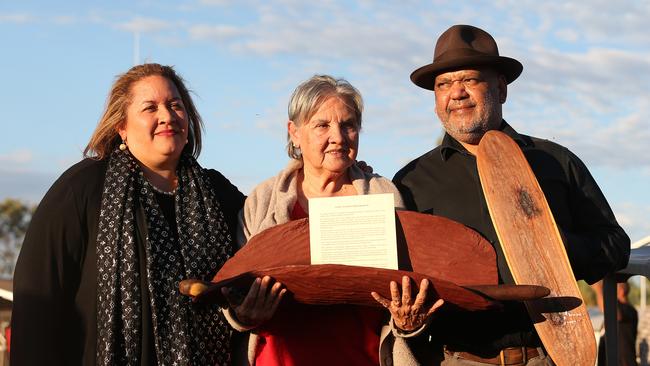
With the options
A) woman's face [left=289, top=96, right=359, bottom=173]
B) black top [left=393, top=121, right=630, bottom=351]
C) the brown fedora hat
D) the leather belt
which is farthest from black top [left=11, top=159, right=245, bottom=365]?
the brown fedora hat

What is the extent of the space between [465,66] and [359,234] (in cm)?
120

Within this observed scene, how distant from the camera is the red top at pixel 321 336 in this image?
13.7 feet

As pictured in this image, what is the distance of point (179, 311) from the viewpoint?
14.1ft

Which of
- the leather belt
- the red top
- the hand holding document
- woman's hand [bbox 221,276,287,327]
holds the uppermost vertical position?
the hand holding document

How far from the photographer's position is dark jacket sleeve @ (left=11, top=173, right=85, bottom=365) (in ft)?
13.9

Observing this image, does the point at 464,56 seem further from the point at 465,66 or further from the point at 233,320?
the point at 233,320

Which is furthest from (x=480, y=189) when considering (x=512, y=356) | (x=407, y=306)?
(x=407, y=306)

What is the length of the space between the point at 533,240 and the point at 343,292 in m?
0.85

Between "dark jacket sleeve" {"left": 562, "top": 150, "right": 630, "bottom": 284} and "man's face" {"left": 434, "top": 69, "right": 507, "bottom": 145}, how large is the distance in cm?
41

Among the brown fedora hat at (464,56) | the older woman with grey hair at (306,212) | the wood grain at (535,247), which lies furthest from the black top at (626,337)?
the older woman with grey hair at (306,212)

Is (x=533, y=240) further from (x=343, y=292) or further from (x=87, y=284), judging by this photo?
(x=87, y=284)

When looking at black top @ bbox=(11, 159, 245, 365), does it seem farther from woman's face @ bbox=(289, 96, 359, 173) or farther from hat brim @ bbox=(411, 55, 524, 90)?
hat brim @ bbox=(411, 55, 524, 90)

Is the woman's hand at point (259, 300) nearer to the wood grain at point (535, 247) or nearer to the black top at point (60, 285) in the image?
the black top at point (60, 285)

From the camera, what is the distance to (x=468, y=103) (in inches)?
177
